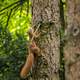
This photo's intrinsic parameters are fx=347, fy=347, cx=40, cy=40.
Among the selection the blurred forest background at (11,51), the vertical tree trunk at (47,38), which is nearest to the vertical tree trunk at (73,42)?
the vertical tree trunk at (47,38)

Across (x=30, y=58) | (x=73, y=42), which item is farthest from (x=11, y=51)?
(x=73, y=42)

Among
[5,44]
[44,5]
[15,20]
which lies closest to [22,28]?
[15,20]

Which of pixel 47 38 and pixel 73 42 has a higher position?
pixel 47 38

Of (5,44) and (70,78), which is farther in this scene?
(5,44)

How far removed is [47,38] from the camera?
5.93 m

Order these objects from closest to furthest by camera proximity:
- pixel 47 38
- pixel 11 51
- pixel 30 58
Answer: pixel 30 58, pixel 47 38, pixel 11 51

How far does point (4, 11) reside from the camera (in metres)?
Result: 9.60

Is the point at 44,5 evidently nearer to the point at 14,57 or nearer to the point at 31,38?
the point at 31,38

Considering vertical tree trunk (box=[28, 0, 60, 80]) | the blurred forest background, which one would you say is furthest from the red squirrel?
the blurred forest background

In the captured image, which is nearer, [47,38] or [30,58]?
[30,58]

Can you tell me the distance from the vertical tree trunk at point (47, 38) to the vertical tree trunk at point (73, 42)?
3.67 meters

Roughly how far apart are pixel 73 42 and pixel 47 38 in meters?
3.91

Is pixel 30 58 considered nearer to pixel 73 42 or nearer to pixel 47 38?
pixel 47 38

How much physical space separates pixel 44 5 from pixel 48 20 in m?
0.32
